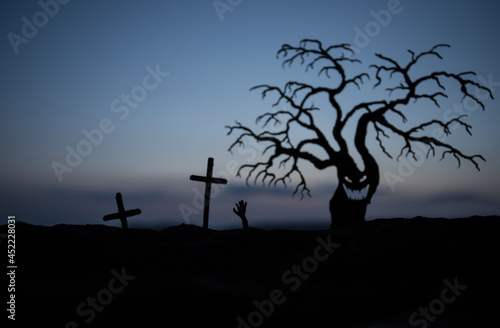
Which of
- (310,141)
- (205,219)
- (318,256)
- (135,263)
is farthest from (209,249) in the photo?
(310,141)

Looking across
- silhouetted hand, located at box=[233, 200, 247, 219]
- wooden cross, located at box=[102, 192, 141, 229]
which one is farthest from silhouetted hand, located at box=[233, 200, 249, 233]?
wooden cross, located at box=[102, 192, 141, 229]

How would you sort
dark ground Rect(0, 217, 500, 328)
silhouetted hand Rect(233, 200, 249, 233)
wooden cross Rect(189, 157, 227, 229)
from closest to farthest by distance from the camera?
1. dark ground Rect(0, 217, 500, 328)
2. silhouetted hand Rect(233, 200, 249, 233)
3. wooden cross Rect(189, 157, 227, 229)

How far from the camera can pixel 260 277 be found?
25.0 feet

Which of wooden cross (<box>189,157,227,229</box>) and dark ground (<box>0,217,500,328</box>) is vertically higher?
wooden cross (<box>189,157,227,229</box>)

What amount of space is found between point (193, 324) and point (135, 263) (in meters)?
3.40

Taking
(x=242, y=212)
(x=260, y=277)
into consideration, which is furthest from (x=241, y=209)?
(x=260, y=277)

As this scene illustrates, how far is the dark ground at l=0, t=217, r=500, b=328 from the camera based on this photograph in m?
5.46

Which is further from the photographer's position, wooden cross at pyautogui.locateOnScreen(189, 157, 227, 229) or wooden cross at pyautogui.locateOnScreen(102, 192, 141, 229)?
wooden cross at pyautogui.locateOnScreen(189, 157, 227, 229)

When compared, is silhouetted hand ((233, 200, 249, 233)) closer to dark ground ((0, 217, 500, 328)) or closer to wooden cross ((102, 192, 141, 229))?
dark ground ((0, 217, 500, 328))

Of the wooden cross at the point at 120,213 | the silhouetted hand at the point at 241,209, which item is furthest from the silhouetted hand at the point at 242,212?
the wooden cross at the point at 120,213

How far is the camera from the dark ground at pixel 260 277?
546cm

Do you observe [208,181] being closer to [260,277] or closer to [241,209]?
[241,209]

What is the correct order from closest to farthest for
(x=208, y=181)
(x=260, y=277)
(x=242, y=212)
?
(x=260, y=277)
(x=242, y=212)
(x=208, y=181)

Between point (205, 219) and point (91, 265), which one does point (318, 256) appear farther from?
point (205, 219)
